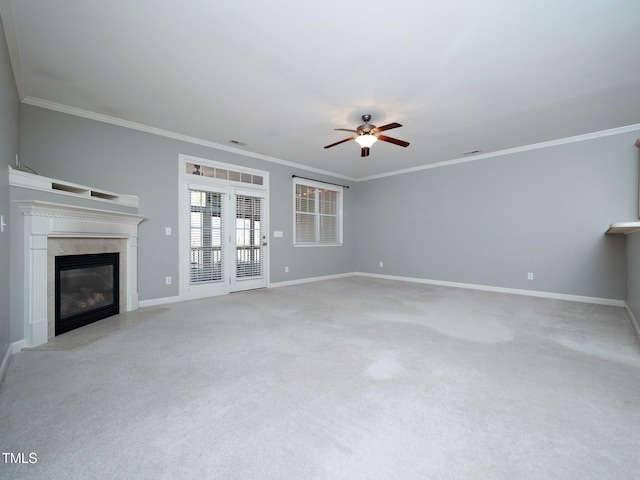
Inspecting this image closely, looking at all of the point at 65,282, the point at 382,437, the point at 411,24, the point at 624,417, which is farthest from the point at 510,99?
the point at 65,282

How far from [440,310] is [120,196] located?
471 cm

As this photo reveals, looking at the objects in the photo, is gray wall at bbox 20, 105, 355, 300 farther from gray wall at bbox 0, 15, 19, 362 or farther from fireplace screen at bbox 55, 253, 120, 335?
gray wall at bbox 0, 15, 19, 362

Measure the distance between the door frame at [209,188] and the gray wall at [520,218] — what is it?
10.1ft

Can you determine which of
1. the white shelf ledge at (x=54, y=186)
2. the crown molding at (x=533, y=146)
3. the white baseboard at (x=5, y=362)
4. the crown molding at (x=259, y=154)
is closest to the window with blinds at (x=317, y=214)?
the crown molding at (x=259, y=154)

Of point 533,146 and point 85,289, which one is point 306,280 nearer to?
point 85,289

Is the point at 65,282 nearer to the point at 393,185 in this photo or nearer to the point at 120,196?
the point at 120,196

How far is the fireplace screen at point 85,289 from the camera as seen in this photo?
3.06 metres

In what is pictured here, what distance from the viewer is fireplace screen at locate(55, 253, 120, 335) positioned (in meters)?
3.06

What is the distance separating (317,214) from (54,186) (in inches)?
192

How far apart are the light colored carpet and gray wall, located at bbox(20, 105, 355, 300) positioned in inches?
53.1

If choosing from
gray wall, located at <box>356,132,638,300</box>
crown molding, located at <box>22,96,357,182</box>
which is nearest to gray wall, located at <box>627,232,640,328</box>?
gray wall, located at <box>356,132,638,300</box>

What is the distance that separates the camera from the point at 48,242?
9.45 ft

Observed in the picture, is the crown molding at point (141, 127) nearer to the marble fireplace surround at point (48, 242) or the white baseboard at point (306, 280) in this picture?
the marble fireplace surround at point (48, 242)

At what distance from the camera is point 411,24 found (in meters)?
2.26
